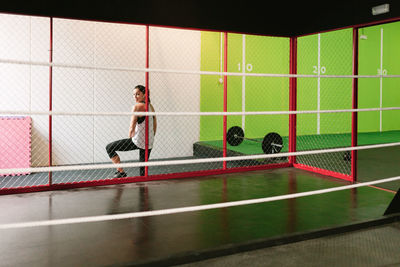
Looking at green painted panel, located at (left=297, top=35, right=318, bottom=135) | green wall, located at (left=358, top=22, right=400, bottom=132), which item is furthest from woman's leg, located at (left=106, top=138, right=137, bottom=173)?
green wall, located at (left=358, top=22, right=400, bottom=132)

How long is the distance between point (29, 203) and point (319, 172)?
12.2 ft

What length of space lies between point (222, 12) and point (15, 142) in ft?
11.4

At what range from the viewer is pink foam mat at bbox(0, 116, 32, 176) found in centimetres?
495

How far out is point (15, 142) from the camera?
506 cm

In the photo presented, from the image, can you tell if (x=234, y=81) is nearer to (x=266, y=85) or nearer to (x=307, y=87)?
(x=266, y=85)

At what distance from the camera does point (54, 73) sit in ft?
18.4

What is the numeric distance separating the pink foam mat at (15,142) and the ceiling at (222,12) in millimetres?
2332

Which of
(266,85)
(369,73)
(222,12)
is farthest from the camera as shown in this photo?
(369,73)

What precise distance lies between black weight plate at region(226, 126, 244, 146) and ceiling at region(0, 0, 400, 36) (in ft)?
8.83

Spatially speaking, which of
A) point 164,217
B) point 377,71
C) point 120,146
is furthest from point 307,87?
point 164,217

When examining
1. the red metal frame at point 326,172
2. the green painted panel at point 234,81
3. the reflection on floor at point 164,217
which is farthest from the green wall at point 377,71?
the reflection on floor at point 164,217

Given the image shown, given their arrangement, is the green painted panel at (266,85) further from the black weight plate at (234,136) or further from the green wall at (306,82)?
the black weight plate at (234,136)

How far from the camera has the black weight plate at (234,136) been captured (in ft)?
22.5

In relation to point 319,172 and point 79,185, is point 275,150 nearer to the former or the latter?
point 319,172
